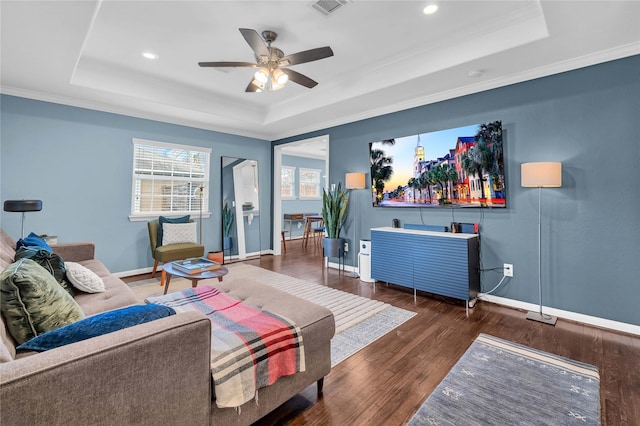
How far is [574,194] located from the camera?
9.61 feet

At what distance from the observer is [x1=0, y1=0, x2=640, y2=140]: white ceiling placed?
2.45 metres

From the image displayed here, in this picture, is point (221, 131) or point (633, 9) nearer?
point (633, 9)

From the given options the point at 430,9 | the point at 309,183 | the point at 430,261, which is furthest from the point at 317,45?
the point at 309,183

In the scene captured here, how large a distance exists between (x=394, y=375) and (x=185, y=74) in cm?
422

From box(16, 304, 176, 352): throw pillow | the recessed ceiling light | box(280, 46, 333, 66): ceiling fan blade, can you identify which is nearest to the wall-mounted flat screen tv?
the recessed ceiling light

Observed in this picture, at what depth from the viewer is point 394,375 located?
2031 mm

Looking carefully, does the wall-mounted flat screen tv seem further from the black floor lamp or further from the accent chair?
the black floor lamp

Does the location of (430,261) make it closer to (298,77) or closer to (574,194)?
(574,194)

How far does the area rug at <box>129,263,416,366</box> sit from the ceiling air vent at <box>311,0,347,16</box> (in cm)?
237

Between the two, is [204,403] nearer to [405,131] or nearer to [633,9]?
[633,9]

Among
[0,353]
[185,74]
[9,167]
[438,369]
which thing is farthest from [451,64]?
[9,167]

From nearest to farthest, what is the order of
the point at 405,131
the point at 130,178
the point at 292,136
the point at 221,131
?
the point at 405,131
the point at 130,178
the point at 221,131
the point at 292,136

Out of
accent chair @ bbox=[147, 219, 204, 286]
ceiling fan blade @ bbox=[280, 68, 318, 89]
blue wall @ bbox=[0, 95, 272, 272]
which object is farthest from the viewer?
accent chair @ bbox=[147, 219, 204, 286]

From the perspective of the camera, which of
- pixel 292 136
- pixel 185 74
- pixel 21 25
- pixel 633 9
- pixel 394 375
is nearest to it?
pixel 394 375
